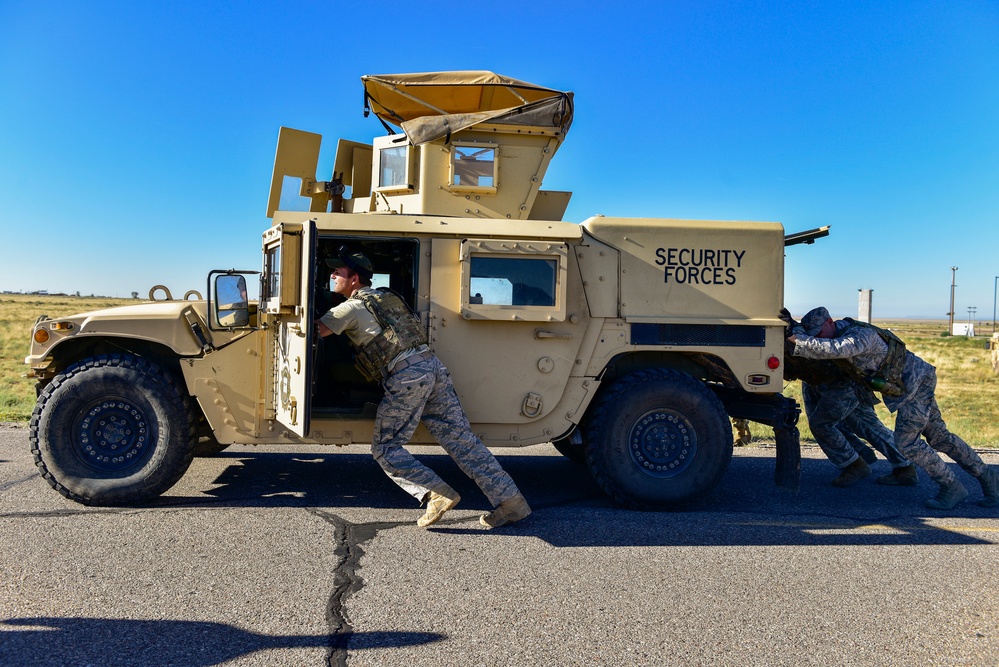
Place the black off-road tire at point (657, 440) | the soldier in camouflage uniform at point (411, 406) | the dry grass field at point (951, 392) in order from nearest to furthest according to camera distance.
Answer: the soldier in camouflage uniform at point (411, 406), the black off-road tire at point (657, 440), the dry grass field at point (951, 392)

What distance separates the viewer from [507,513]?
500cm

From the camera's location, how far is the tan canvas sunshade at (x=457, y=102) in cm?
599

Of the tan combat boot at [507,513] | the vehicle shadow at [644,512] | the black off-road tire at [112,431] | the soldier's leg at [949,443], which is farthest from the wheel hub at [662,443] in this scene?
the black off-road tire at [112,431]

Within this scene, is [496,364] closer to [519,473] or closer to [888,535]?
[519,473]

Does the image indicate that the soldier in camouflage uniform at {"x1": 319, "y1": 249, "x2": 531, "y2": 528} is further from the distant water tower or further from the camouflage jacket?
the distant water tower

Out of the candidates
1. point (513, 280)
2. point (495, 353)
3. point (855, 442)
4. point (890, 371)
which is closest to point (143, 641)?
point (495, 353)

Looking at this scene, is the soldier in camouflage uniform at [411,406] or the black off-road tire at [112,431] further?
the black off-road tire at [112,431]

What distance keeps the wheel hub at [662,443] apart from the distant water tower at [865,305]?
4.54 meters

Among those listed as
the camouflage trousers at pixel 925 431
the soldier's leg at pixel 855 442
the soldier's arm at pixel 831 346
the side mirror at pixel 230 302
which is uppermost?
the side mirror at pixel 230 302

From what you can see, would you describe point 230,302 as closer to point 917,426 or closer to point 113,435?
point 113,435

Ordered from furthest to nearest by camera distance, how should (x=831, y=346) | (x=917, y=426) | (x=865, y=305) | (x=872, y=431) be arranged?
(x=865, y=305), (x=872, y=431), (x=917, y=426), (x=831, y=346)

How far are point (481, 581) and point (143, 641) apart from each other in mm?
1632

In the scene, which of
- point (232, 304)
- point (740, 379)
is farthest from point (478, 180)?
point (740, 379)

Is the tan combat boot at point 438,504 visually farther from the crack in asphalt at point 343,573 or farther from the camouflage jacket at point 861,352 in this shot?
the camouflage jacket at point 861,352
